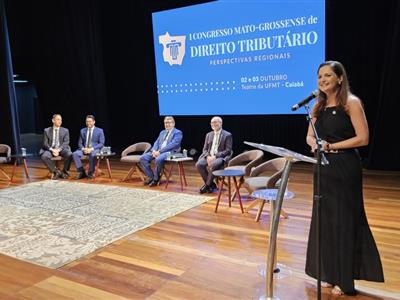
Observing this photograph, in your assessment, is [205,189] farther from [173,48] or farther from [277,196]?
[173,48]

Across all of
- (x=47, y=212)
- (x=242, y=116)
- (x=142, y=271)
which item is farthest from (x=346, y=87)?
(x=242, y=116)

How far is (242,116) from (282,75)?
1289 mm

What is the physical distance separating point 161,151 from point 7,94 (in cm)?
502

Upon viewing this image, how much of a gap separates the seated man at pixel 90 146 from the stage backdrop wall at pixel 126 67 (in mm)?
2147

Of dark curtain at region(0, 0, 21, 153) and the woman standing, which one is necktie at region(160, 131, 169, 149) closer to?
the woman standing

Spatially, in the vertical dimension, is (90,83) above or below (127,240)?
above

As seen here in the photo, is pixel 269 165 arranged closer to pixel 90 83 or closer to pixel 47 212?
pixel 47 212

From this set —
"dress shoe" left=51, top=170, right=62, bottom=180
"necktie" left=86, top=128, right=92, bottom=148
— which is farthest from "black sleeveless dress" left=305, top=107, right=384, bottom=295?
"dress shoe" left=51, top=170, right=62, bottom=180

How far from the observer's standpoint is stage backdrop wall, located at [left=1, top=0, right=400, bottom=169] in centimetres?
646

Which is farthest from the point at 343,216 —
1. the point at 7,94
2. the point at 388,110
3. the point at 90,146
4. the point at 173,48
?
the point at 7,94

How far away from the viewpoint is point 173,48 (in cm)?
816

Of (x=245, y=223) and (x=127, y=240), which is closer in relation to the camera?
(x=127, y=240)

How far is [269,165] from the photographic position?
4594 mm

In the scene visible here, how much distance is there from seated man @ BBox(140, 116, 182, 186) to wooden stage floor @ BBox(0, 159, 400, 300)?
66.7 inches
